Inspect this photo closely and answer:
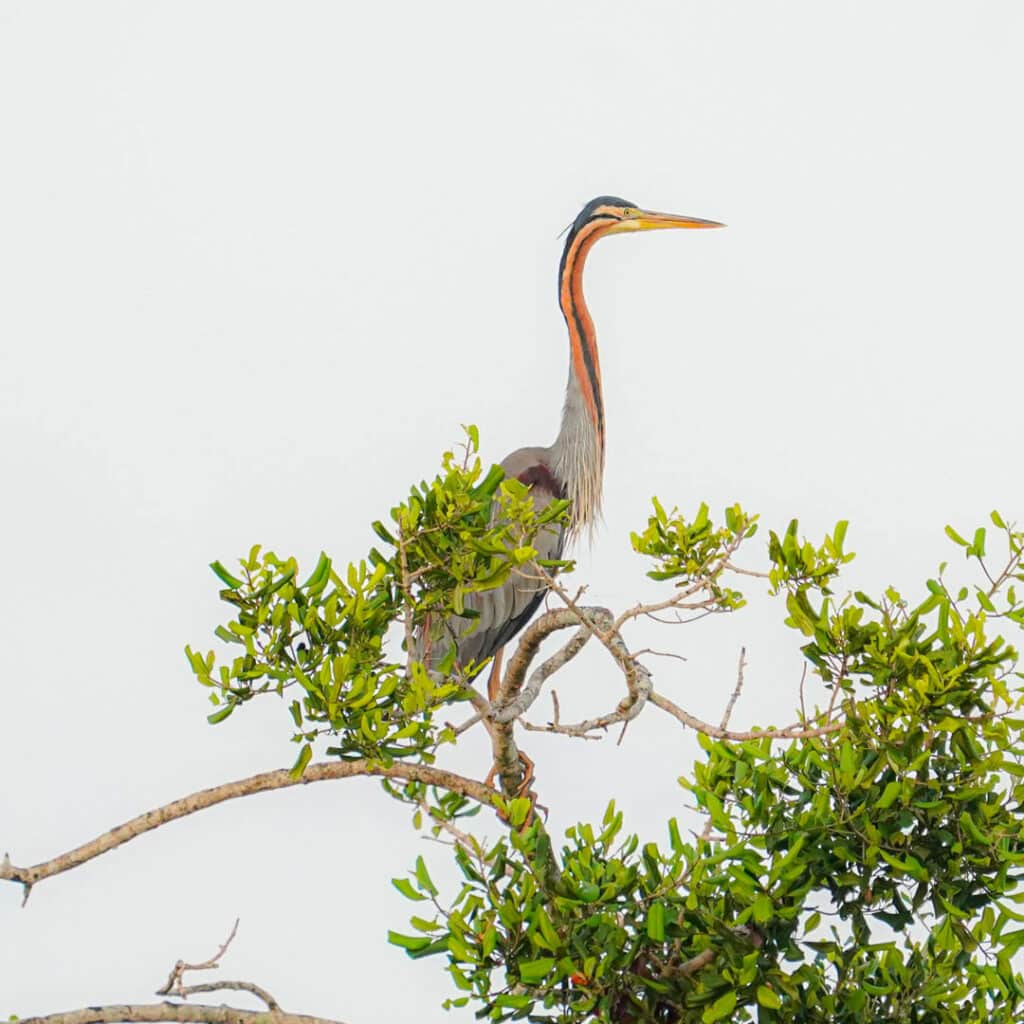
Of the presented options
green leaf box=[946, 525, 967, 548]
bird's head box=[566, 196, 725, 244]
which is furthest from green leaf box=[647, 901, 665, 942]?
bird's head box=[566, 196, 725, 244]

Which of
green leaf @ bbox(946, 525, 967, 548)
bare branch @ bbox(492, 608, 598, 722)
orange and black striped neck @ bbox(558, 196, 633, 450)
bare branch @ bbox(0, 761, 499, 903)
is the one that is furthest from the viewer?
orange and black striped neck @ bbox(558, 196, 633, 450)

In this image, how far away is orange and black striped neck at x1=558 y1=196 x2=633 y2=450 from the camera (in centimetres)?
523

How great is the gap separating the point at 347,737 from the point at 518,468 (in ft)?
8.03

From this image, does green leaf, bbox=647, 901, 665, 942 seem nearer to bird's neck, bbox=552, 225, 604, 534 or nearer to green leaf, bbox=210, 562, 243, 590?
green leaf, bbox=210, 562, 243, 590

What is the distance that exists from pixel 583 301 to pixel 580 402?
0.37 metres

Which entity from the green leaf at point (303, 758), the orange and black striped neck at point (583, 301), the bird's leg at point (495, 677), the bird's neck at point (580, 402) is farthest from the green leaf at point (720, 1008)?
the orange and black striped neck at point (583, 301)

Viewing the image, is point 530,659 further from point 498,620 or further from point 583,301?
point 583,301

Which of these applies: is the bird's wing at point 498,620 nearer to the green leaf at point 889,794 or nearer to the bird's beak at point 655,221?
the bird's beak at point 655,221

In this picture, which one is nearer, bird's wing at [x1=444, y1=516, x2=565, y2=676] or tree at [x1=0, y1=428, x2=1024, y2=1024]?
tree at [x1=0, y1=428, x2=1024, y2=1024]

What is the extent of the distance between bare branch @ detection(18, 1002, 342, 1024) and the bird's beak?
10.6 ft

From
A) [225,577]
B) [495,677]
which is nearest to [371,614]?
[225,577]

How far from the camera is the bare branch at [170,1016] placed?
3.14 m

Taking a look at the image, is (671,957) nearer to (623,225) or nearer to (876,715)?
(876,715)

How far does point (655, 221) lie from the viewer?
17.8 feet
